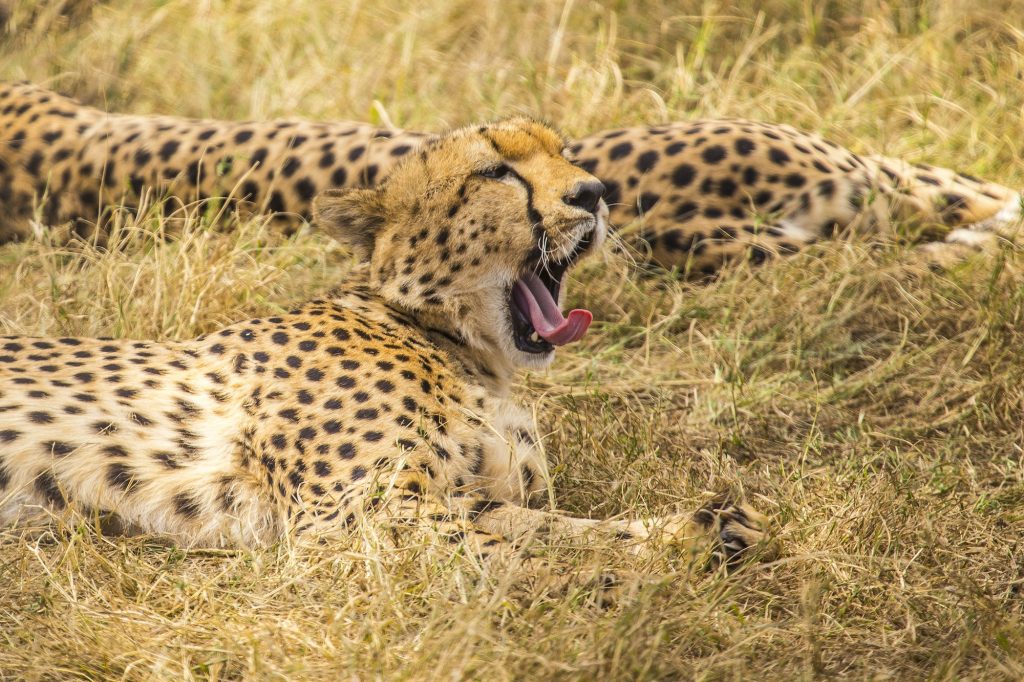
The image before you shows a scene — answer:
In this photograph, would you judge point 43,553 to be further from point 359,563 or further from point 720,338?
point 720,338

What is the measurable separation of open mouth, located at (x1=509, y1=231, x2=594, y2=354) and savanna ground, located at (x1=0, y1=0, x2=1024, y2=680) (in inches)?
6.5

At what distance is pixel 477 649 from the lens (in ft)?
7.79

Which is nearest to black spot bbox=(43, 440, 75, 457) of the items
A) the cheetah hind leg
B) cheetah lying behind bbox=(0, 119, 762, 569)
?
cheetah lying behind bbox=(0, 119, 762, 569)

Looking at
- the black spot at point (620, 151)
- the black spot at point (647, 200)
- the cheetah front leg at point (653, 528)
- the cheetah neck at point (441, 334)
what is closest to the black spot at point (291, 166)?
the black spot at point (620, 151)

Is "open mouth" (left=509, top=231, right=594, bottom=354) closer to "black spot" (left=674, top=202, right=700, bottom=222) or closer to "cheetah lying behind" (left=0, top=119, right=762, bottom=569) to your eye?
"cheetah lying behind" (left=0, top=119, right=762, bottom=569)

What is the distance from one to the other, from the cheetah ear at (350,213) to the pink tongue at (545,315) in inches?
15.6

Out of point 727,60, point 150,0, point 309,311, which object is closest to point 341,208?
point 309,311

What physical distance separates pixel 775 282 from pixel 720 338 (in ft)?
0.98

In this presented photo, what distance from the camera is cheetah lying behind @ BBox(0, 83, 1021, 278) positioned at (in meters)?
4.51

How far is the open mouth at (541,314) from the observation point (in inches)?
137

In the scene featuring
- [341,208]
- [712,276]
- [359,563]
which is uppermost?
[341,208]

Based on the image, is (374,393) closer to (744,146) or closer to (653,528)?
(653,528)

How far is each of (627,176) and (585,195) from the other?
1.23 metres

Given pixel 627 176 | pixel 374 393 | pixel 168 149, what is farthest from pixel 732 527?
pixel 168 149
